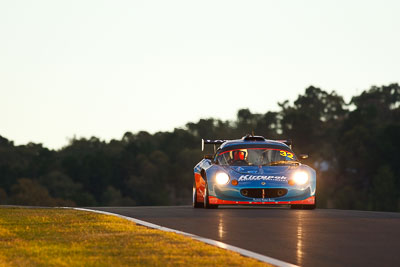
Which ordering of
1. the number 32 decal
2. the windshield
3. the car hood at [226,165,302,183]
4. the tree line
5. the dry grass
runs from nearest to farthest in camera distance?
the dry grass < the car hood at [226,165,302,183] < the windshield < the number 32 decal < the tree line

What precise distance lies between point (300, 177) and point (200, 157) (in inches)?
5185

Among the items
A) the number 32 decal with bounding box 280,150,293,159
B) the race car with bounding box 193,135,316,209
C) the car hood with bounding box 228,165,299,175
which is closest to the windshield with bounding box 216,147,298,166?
the number 32 decal with bounding box 280,150,293,159

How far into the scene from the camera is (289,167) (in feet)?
68.2

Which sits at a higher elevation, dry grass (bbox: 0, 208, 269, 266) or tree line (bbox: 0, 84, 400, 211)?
tree line (bbox: 0, 84, 400, 211)

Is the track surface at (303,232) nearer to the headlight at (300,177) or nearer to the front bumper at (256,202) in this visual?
the front bumper at (256,202)

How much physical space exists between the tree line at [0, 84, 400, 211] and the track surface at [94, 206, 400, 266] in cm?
9191

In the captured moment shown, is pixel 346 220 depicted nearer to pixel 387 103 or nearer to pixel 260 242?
pixel 260 242

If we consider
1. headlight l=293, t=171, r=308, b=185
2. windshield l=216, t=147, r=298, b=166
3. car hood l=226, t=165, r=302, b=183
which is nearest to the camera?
car hood l=226, t=165, r=302, b=183

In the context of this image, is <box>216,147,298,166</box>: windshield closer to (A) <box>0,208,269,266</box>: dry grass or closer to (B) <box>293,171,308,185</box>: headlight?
(B) <box>293,171,308,185</box>: headlight

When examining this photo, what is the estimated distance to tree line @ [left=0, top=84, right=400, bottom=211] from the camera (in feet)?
416

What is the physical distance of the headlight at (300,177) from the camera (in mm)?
20531

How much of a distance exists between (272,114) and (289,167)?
4929 inches

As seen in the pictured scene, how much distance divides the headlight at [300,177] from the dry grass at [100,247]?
507 centimetres

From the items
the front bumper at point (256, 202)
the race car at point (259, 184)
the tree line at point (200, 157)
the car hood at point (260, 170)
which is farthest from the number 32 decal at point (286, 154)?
the tree line at point (200, 157)
